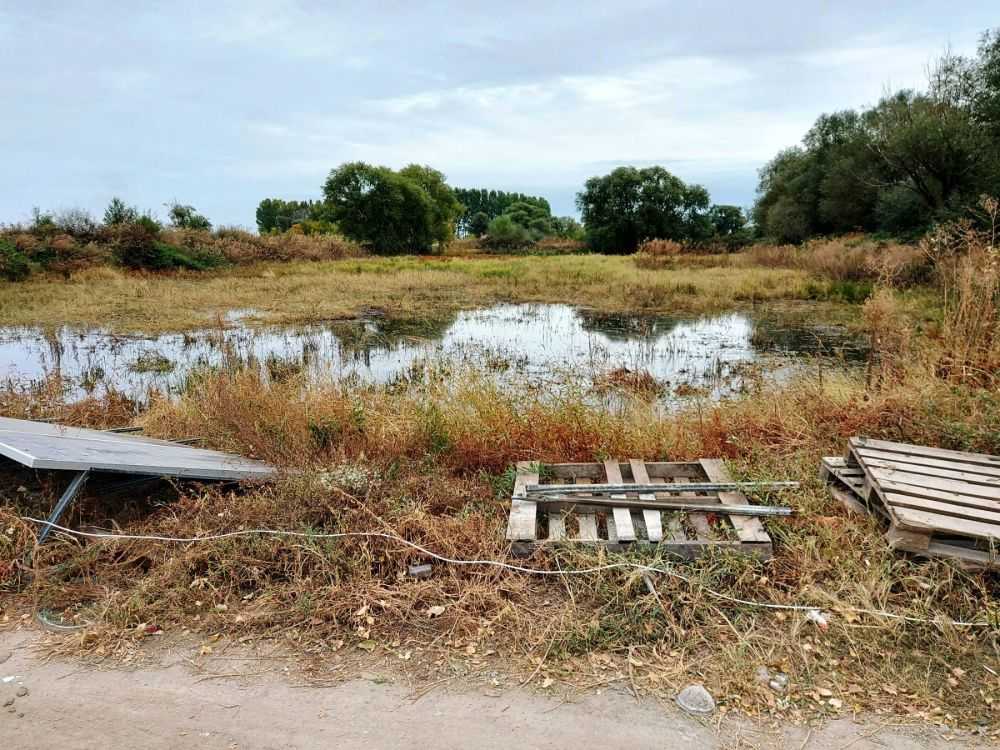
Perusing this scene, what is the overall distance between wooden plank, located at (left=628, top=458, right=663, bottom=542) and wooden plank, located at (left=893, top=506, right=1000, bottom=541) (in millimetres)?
1167

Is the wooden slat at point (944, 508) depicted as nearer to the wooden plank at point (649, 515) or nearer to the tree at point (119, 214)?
the wooden plank at point (649, 515)

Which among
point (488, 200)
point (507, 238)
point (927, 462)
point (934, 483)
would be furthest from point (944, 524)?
point (488, 200)

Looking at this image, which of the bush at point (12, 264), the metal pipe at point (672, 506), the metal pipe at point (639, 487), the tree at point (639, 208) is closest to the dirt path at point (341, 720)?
the metal pipe at point (672, 506)

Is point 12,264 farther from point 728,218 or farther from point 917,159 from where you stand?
point 728,218

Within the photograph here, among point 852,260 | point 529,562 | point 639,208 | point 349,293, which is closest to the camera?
point 529,562

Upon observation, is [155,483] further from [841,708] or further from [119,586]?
[841,708]

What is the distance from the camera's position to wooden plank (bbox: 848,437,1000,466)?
12.9 feet

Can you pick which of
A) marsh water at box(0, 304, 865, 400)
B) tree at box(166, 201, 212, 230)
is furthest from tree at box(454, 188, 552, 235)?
marsh water at box(0, 304, 865, 400)

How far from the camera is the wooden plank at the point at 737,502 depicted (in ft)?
10.8

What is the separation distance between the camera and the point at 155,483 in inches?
164

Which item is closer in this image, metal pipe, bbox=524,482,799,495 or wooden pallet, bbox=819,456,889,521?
wooden pallet, bbox=819,456,889,521

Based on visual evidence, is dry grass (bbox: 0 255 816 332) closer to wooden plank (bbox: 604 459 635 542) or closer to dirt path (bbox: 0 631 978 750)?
wooden plank (bbox: 604 459 635 542)

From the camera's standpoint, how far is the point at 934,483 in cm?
358

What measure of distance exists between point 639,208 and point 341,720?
160 feet
